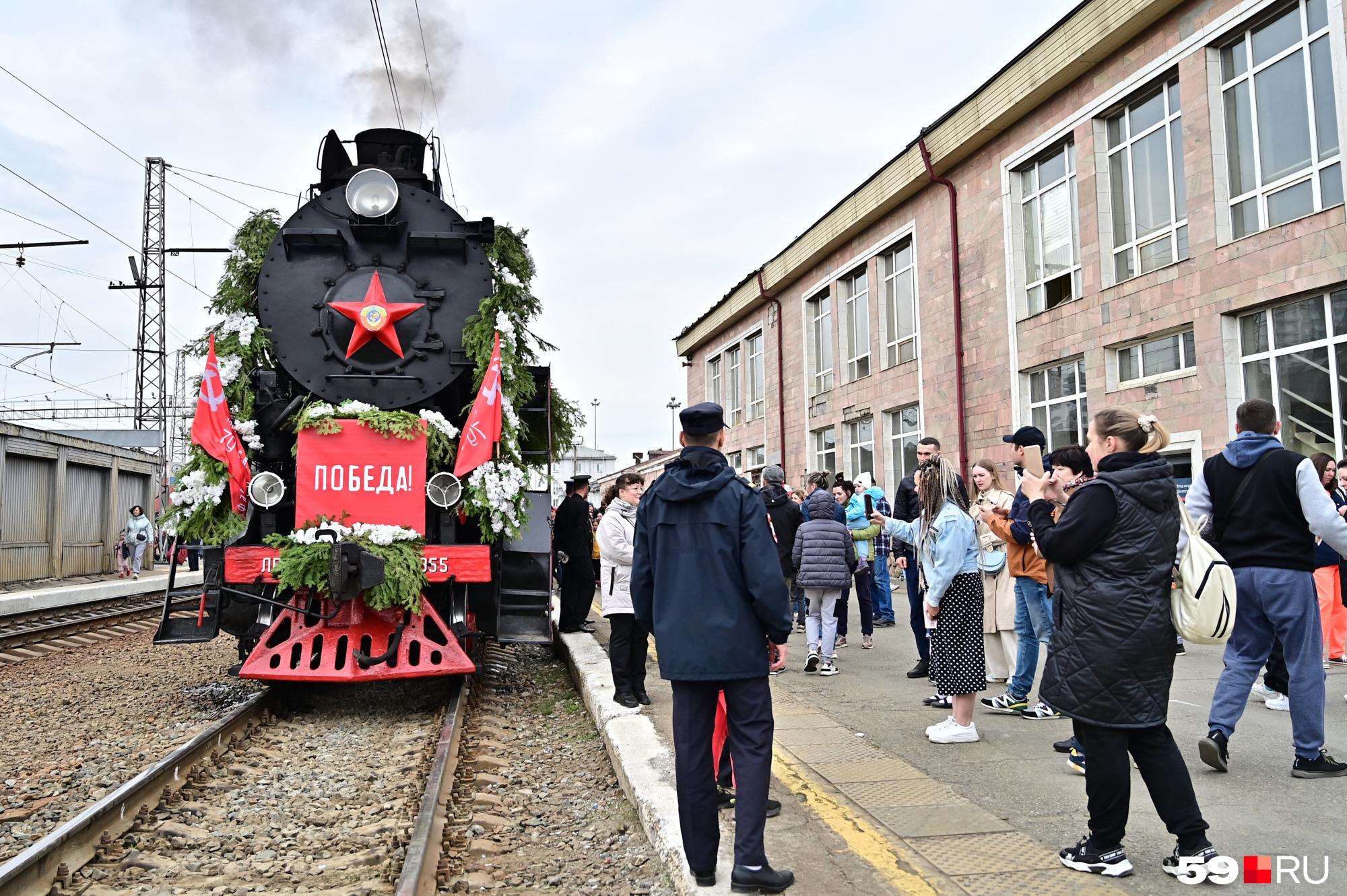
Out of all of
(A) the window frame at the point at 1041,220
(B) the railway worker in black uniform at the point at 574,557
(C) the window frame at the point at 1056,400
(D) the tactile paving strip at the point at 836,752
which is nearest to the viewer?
(D) the tactile paving strip at the point at 836,752

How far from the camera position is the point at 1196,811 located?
327 cm

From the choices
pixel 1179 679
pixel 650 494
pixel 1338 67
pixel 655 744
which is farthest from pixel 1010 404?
pixel 650 494

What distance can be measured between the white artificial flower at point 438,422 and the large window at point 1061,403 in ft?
27.1

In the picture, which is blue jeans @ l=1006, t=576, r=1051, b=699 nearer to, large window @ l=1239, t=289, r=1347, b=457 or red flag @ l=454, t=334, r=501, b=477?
red flag @ l=454, t=334, r=501, b=477

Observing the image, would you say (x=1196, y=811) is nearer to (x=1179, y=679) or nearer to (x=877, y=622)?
(x=1179, y=679)

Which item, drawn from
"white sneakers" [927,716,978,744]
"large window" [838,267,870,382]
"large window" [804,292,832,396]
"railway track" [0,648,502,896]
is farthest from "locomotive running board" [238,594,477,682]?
"large window" [804,292,832,396]

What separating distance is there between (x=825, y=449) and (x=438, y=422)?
14.8 m

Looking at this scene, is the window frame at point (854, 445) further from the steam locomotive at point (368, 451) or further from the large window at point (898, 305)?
the steam locomotive at point (368, 451)

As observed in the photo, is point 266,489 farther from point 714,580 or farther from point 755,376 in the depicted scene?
point 755,376

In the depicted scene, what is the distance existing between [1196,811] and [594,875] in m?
2.20

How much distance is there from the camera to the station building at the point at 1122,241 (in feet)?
30.9

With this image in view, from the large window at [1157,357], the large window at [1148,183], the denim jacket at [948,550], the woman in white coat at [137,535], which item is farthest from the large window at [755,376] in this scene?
the denim jacket at [948,550]

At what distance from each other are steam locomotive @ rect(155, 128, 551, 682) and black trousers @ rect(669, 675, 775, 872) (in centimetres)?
302

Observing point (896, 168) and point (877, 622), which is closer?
point (877, 622)
